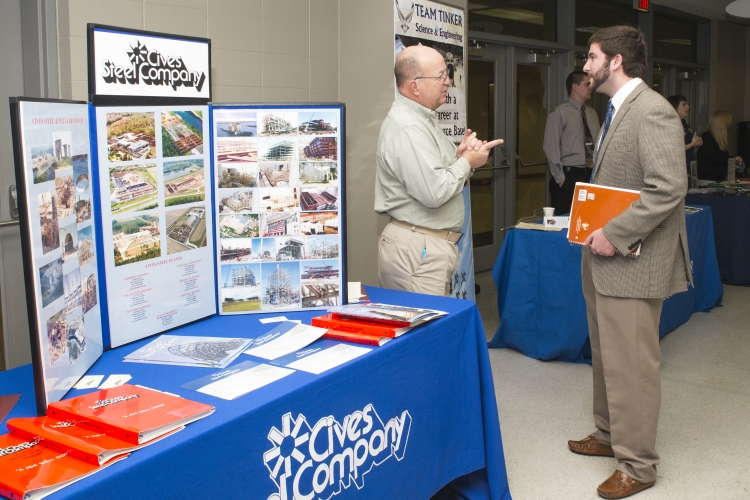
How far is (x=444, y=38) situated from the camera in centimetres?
450

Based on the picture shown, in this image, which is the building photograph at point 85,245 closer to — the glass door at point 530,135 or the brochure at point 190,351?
the brochure at point 190,351

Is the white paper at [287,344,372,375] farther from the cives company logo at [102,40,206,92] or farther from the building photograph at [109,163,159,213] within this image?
the cives company logo at [102,40,206,92]

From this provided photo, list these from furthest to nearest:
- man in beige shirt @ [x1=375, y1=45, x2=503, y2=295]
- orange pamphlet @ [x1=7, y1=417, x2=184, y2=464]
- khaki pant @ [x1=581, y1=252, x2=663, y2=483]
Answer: man in beige shirt @ [x1=375, y1=45, x2=503, y2=295], khaki pant @ [x1=581, y1=252, x2=663, y2=483], orange pamphlet @ [x1=7, y1=417, x2=184, y2=464]

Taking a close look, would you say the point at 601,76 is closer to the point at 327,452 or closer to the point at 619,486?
the point at 619,486

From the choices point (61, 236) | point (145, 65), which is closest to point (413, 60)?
point (145, 65)

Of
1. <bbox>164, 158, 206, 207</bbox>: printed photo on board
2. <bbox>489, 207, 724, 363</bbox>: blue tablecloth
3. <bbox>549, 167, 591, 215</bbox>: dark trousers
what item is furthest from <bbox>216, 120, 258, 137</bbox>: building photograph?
<bbox>549, 167, 591, 215</bbox>: dark trousers

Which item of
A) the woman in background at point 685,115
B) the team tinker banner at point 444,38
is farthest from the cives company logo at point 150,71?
the woman in background at point 685,115

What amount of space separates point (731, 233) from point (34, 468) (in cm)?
587

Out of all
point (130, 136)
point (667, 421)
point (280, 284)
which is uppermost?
point (130, 136)

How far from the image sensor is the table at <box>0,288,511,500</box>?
127 cm

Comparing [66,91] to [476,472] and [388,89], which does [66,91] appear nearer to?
[388,89]

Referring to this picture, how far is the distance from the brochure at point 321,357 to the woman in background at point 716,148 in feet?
22.0

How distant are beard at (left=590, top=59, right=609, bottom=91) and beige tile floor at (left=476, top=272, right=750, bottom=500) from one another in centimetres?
148

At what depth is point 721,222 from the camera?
5785mm
